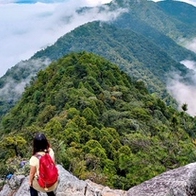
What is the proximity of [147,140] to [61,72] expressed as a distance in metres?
38.2

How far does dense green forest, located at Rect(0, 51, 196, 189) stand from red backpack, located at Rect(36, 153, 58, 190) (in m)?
8.95

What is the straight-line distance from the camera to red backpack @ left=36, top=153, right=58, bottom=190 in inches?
311

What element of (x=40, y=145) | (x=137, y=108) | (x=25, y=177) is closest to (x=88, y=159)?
(x=25, y=177)

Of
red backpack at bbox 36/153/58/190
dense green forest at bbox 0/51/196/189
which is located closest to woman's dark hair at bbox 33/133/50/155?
red backpack at bbox 36/153/58/190

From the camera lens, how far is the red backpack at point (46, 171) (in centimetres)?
790

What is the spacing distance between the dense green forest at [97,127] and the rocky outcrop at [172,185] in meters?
8.49

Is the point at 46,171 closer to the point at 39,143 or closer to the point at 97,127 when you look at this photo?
the point at 39,143

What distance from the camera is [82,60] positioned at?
68562mm

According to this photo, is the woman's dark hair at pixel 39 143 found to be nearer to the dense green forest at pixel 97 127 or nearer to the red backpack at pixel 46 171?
the red backpack at pixel 46 171

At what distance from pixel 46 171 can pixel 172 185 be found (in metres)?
3.93

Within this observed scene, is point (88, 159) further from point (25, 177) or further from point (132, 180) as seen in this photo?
point (25, 177)

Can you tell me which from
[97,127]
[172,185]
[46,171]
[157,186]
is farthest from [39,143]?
[97,127]

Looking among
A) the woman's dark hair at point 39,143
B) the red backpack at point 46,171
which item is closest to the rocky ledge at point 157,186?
the red backpack at point 46,171

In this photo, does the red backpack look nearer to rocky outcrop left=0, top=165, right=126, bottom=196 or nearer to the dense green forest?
rocky outcrop left=0, top=165, right=126, bottom=196
